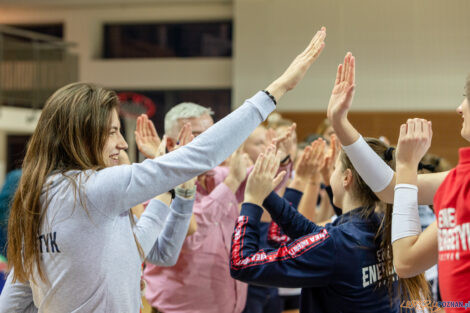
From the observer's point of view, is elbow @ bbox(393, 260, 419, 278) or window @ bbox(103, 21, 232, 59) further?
window @ bbox(103, 21, 232, 59)

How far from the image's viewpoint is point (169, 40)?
10375mm

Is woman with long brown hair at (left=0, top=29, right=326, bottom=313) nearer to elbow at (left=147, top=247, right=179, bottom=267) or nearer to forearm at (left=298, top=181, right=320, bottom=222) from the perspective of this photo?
elbow at (left=147, top=247, right=179, bottom=267)

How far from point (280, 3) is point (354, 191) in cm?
753

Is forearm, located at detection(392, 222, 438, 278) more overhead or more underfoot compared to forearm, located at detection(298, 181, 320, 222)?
more overhead

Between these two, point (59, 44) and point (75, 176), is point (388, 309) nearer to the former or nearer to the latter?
point (75, 176)

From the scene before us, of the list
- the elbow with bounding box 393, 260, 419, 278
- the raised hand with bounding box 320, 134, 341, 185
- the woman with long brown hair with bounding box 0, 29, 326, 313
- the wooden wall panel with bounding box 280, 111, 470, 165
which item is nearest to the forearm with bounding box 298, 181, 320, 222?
the raised hand with bounding box 320, 134, 341, 185

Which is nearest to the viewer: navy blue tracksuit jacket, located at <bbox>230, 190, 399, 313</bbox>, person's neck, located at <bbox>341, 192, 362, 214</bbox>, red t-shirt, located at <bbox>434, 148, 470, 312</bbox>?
red t-shirt, located at <bbox>434, 148, 470, 312</bbox>

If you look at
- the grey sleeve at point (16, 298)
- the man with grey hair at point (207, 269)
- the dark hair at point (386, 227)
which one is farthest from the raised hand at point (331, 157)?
the grey sleeve at point (16, 298)

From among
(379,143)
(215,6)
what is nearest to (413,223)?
(379,143)

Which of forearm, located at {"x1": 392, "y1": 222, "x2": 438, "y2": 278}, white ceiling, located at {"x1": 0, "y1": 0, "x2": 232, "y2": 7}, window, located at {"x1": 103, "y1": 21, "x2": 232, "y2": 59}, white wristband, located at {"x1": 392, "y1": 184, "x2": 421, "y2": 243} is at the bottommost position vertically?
forearm, located at {"x1": 392, "y1": 222, "x2": 438, "y2": 278}

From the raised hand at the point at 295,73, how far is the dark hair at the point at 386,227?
405mm

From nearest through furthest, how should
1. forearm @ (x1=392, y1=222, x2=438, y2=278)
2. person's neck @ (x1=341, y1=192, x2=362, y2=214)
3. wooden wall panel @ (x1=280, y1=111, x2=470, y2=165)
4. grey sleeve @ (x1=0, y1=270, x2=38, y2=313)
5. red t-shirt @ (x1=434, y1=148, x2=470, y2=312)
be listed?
red t-shirt @ (x1=434, y1=148, x2=470, y2=312), forearm @ (x1=392, y1=222, x2=438, y2=278), grey sleeve @ (x1=0, y1=270, x2=38, y2=313), person's neck @ (x1=341, y1=192, x2=362, y2=214), wooden wall panel @ (x1=280, y1=111, x2=470, y2=165)

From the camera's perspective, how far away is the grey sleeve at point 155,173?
1270mm

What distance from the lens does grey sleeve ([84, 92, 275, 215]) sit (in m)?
1.27
